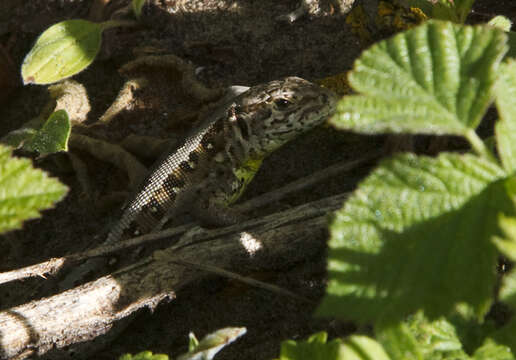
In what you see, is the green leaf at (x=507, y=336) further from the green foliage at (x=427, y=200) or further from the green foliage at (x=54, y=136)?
the green foliage at (x=54, y=136)

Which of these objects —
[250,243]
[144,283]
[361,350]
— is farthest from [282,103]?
[361,350]

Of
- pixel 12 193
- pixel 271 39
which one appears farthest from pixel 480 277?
pixel 271 39

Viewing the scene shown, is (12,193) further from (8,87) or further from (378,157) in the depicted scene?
(8,87)

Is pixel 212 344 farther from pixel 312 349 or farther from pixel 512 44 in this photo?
pixel 512 44

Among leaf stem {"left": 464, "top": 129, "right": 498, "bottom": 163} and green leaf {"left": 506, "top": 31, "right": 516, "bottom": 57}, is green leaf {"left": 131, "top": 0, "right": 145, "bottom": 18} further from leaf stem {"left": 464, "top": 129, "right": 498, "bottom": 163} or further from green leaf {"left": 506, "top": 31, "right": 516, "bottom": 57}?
leaf stem {"left": 464, "top": 129, "right": 498, "bottom": 163}

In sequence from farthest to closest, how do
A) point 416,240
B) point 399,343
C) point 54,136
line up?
point 54,136 → point 399,343 → point 416,240

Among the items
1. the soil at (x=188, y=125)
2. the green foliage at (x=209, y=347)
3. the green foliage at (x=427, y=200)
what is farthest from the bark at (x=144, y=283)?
the green foliage at (x=427, y=200)
